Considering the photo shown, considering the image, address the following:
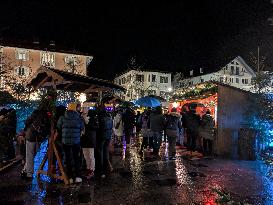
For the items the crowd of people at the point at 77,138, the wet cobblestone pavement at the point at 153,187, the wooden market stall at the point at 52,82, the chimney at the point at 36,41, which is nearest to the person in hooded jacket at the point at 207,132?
the wet cobblestone pavement at the point at 153,187

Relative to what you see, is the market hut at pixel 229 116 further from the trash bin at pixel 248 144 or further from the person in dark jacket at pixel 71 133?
the person in dark jacket at pixel 71 133

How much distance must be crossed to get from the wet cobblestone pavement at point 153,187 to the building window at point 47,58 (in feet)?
146

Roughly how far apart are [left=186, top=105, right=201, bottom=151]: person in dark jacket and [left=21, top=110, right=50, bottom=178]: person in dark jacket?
6614 mm

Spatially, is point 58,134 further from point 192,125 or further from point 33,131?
point 192,125

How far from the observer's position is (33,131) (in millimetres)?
8156

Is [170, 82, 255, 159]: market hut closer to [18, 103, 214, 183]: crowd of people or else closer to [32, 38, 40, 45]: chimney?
[18, 103, 214, 183]: crowd of people

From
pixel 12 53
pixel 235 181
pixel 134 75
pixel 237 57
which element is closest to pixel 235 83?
pixel 237 57

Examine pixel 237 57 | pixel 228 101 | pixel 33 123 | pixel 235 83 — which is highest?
pixel 237 57

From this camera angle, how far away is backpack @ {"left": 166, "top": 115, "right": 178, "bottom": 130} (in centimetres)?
1248

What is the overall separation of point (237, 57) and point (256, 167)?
189ft

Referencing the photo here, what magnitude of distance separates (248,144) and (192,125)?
2307 mm

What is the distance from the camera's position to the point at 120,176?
29.1ft

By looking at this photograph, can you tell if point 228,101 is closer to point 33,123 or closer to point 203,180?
point 203,180

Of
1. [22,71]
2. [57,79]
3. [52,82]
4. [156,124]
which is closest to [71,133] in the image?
[57,79]
